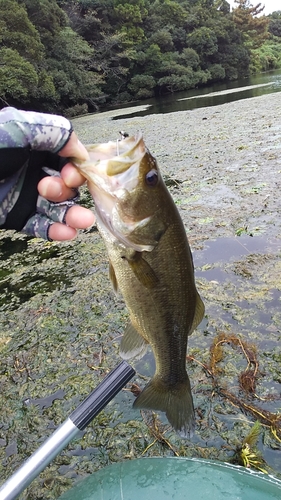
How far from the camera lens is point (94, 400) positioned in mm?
1475

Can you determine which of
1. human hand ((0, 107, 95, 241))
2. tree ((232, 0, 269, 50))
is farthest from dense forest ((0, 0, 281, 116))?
human hand ((0, 107, 95, 241))

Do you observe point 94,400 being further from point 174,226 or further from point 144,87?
point 144,87

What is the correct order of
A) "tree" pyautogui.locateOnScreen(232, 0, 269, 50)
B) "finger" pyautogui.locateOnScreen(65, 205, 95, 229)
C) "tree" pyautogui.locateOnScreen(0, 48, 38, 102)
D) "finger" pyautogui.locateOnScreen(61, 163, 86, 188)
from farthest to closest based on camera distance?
"tree" pyautogui.locateOnScreen(232, 0, 269, 50) → "tree" pyautogui.locateOnScreen(0, 48, 38, 102) → "finger" pyautogui.locateOnScreen(65, 205, 95, 229) → "finger" pyautogui.locateOnScreen(61, 163, 86, 188)

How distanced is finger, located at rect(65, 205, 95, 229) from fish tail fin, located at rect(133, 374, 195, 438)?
739 mm

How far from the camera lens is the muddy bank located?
7.30 feet

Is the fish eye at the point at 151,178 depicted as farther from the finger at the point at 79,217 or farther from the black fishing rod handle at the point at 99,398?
the black fishing rod handle at the point at 99,398

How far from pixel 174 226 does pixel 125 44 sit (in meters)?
40.3

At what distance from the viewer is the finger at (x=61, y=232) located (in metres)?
1.78

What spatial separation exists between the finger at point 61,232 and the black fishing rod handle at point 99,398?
0.60 m

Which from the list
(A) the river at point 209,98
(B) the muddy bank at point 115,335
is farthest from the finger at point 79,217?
(A) the river at point 209,98

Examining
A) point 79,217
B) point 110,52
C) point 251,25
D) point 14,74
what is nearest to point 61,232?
point 79,217

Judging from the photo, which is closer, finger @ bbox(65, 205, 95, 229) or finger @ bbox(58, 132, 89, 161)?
finger @ bbox(58, 132, 89, 161)

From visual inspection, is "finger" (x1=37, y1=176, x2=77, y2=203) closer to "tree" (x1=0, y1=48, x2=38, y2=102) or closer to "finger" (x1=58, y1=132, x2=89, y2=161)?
"finger" (x1=58, y1=132, x2=89, y2=161)

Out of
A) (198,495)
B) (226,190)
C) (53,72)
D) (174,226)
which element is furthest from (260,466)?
(53,72)
